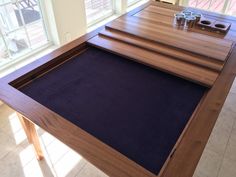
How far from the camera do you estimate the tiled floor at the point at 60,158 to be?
67.2 inches

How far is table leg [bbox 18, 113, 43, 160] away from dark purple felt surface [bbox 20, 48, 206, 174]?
0.84 ft

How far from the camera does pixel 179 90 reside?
1.32 m

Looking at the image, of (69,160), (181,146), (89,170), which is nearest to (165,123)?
(181,146)

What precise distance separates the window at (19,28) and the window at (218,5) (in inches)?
124

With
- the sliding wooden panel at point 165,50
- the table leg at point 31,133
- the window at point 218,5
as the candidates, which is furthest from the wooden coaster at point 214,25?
the window at point 218,5

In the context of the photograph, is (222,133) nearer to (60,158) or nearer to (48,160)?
(60,158)

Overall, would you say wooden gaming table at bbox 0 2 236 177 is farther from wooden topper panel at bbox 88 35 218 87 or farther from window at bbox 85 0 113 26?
window at bbox 85 0 113 26

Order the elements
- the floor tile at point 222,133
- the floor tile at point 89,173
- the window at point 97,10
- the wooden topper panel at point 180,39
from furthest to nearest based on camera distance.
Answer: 1. the window at point 97,10
2. the floor tile at point 222,133
3. the floor tile at point 89,173
4. the wooden topper panel at point 180,39

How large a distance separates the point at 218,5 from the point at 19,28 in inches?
146

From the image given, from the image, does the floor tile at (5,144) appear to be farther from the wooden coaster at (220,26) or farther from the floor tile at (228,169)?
the wooden coaster at (220,26)

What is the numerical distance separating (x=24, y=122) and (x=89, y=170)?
0.65 metres

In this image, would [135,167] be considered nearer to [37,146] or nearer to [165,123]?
[165,123]

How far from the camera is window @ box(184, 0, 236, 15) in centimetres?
400

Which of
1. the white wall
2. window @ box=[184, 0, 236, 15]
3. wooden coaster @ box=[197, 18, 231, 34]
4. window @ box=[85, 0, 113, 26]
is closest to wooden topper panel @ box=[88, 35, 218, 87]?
wooden coaster @ box=[197, 18, 231, 34]
